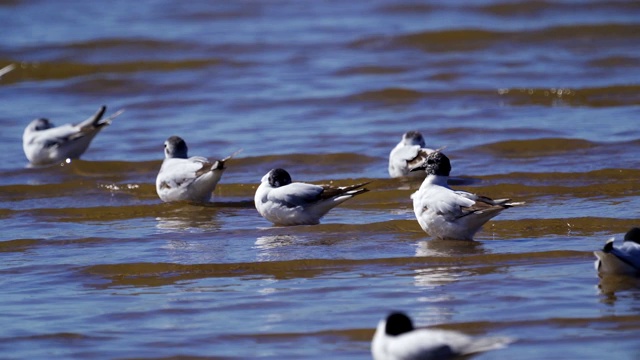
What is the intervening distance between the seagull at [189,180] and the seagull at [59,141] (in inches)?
86.9

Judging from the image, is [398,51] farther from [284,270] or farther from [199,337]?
[199,337]

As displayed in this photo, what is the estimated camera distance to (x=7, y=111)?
1714 cm

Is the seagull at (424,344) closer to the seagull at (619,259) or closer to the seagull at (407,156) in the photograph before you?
the seagull at (619,259)

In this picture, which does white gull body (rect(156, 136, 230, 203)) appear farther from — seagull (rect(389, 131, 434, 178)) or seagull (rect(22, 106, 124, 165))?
seagull (rect(22, 106, 124, 165))

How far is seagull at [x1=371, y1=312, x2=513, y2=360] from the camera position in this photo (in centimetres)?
604

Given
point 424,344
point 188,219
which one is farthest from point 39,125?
point 424,344

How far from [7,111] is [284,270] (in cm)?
953

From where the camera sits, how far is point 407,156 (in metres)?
12.2

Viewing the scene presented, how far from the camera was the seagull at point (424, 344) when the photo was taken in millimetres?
6035

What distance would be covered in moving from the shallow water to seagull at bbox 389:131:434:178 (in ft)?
1.46

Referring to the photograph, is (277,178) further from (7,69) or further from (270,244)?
(7,69)

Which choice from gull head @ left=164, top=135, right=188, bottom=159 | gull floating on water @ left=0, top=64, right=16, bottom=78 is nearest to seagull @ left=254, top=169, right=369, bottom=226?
gull head @ left=164, top=135, right=188, bottom=159

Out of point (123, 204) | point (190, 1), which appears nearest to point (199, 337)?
point (123, 204)

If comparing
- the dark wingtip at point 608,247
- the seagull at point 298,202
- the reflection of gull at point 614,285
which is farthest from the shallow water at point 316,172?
the dark wingtip at point 608,247
